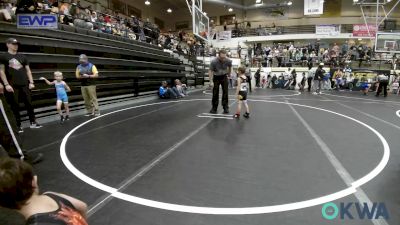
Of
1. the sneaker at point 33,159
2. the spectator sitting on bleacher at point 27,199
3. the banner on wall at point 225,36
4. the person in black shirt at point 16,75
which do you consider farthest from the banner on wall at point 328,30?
the spectator sitting on bleacher at point 27,199

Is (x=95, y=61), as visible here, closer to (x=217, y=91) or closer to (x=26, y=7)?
(x=26, y=7)

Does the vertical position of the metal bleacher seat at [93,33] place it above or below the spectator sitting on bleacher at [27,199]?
above

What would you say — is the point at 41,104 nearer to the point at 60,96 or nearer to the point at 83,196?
the point at 60,96

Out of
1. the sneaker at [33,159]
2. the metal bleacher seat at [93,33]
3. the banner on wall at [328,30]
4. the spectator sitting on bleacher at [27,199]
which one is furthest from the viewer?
the banner on wall at [328,30]

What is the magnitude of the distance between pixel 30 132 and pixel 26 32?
8.63 feet

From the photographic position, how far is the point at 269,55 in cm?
2545

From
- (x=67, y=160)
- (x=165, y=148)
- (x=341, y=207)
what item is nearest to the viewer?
(x=341, y=207)

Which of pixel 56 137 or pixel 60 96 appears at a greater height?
pixel 60 96

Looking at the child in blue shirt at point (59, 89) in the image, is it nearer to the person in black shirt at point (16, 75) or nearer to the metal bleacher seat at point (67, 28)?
the person in black shirt at point (16, 75)

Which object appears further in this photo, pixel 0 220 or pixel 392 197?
pixel 392 197

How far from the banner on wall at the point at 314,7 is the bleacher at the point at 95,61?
15.1 metres

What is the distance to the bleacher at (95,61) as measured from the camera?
7262 mm

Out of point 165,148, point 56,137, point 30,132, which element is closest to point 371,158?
point 165,148

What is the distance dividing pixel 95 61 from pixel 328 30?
2496 centimetres
